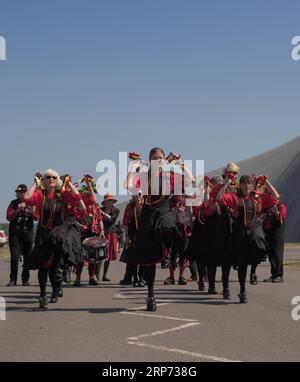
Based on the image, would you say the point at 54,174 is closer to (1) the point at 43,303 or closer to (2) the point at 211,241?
(1) the point at 43,303

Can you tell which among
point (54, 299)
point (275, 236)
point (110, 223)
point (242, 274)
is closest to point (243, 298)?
point (242, 274)

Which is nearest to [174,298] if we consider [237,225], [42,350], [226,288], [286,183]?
[226,288]

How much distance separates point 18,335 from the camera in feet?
20.8

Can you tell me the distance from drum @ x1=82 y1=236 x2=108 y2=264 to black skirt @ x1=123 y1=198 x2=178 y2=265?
321 cm

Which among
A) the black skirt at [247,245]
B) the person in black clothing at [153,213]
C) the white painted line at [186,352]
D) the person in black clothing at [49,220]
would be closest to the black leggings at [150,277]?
the person in black clothing at [153,213]

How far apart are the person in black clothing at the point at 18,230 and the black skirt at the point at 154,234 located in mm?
4670

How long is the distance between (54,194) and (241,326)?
133 inches

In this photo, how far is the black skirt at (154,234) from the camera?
8083 millimetres

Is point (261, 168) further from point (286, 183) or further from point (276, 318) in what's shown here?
point (276, 318)

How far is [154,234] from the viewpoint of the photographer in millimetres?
8125

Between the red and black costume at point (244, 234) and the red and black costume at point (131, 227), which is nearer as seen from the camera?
the red and black costume at point (244, 234)

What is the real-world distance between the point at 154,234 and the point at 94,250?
3489 mm

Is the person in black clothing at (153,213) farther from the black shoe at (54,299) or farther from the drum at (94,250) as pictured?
the drum at (94,250)
